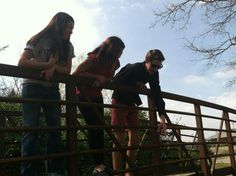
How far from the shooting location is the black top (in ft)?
14.7

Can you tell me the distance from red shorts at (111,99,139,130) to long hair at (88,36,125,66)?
0.64 meters

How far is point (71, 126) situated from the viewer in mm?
3482

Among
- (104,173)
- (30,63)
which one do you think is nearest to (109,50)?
(30,63)

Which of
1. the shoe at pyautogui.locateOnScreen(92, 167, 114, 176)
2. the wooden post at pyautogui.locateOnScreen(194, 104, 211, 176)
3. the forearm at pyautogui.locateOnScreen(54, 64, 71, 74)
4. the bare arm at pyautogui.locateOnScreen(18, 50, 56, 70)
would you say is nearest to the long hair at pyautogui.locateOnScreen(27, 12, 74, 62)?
the forearm at pyautogui.locateOnScreen(54, 64, 71, 74)

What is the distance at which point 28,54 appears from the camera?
330cm

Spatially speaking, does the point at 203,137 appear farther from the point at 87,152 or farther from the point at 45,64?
the point at 45,64

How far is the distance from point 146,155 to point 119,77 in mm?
3579

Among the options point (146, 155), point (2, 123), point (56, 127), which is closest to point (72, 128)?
point (56, 127)

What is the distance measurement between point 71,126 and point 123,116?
1.08 metres

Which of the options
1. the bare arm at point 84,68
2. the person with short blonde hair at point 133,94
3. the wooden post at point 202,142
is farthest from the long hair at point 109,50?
the wooden post at point 202,142

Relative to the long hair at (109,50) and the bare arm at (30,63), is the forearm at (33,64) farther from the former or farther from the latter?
the long hair at (109,50)

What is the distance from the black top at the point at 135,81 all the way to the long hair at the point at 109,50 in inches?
17.4

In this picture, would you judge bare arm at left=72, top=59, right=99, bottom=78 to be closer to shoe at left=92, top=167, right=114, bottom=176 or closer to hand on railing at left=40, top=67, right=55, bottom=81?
hand on railing at left=40, top=67, right=55, bottom=81

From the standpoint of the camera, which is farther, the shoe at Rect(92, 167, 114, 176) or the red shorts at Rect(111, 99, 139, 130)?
the red shorts at Rect(111, 99, 139, 130)
